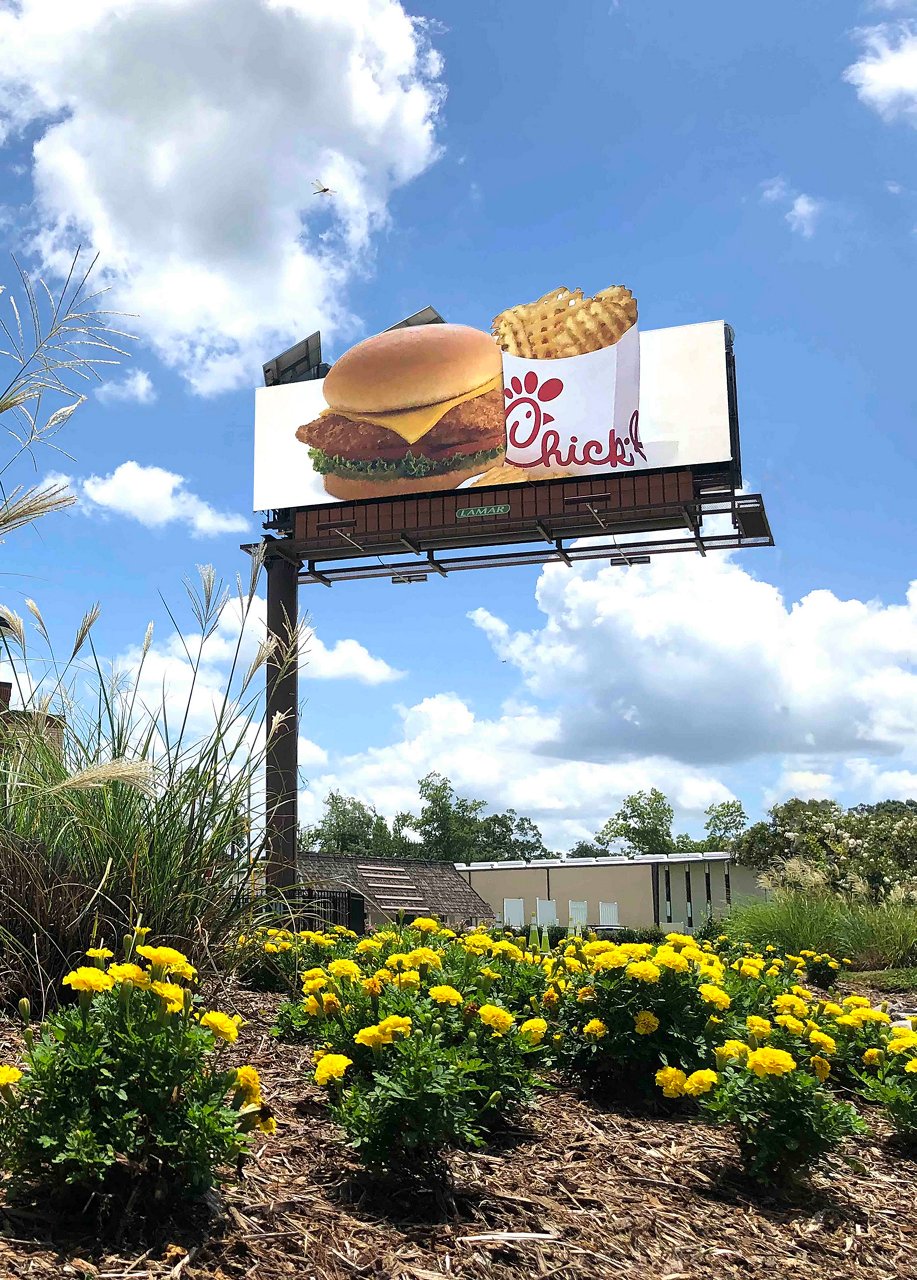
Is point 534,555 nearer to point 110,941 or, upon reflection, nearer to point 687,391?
point 687,391

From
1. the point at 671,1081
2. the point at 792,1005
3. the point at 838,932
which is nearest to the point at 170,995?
the point at 671,1081

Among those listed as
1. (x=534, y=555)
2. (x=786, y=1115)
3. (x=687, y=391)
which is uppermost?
(x=687, y=391)

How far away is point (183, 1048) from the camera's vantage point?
9.05ft

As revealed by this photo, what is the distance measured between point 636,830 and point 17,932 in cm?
6982

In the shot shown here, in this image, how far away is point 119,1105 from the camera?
2654 mm

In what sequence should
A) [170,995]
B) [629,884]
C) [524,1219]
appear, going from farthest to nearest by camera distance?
[629,884] → [524,1219] → [170,995]

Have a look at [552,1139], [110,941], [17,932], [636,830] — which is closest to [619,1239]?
[552,1139]

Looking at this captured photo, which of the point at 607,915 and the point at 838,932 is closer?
the point at 838,932

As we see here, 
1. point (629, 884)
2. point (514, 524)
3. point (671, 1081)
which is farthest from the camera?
point (629, 884)

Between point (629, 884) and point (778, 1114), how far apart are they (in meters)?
32.7

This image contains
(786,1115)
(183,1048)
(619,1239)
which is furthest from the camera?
(786,1115)

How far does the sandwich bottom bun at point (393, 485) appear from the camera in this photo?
20.1 meters

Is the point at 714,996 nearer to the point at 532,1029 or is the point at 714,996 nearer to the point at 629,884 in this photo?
the point at 532,1029

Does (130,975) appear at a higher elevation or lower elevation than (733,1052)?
higher
